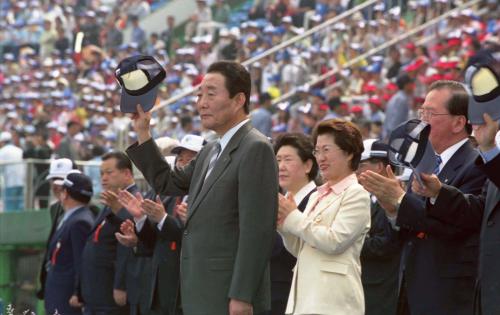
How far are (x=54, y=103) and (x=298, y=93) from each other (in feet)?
26.1

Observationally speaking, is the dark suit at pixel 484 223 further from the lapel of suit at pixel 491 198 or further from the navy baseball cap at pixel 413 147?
the navy baseball cap at pixel 413 147

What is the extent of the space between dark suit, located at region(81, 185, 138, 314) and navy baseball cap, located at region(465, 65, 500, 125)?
202 inches

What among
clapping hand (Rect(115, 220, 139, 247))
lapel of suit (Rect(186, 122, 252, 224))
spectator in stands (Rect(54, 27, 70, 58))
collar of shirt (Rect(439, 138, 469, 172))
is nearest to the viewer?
lapel of suit (Rect(186, 122, 252, 224))

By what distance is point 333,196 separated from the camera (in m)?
7.28

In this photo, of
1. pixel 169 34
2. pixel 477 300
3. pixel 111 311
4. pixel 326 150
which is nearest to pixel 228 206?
pixel 326 150

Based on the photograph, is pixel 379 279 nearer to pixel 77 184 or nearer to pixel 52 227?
pixel 77 184

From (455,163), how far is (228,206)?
1.33 m

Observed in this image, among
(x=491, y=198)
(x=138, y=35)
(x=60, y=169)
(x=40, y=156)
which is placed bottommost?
(x=40, y=156)

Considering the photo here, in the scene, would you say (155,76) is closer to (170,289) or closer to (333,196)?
(333,196)

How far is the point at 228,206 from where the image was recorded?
279 inches

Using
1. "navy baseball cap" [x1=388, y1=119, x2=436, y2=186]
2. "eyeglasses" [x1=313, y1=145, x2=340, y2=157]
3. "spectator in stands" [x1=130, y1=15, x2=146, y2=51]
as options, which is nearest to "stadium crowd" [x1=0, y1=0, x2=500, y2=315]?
"eyeglasses" [x1=313, y1=145, x2=340, y2=157]

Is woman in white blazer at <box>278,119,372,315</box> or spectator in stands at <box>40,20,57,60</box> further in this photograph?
spectator in stands at <box>40,20,57,60</box>

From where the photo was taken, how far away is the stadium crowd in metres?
7.07

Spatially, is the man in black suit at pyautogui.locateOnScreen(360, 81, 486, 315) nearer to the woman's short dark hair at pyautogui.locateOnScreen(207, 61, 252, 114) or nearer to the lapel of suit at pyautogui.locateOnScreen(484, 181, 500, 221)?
the lapel of suit at pyautogui.locateOnScreen(484, 181, 500, 221)
